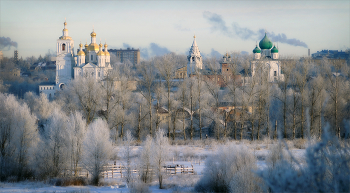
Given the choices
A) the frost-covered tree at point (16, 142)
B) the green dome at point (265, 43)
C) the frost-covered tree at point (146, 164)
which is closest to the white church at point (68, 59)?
the green dome at point (265, 43)

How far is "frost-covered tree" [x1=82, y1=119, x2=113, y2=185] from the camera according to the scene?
46.2 ft

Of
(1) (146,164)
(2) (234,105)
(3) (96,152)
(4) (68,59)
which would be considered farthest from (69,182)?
(4) (68,59)

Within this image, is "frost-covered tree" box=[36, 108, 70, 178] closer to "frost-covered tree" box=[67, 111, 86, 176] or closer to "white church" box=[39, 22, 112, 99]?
"frost-covered tree" box=[67, 111, 86, 176]

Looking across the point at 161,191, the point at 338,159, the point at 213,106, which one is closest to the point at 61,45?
the point at 213,106

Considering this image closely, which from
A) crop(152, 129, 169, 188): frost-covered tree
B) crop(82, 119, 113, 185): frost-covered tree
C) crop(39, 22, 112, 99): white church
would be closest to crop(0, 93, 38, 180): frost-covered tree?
crop(82, 119, 113, 185): frost-covered tree

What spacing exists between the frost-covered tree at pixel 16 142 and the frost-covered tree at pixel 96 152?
9.49ft

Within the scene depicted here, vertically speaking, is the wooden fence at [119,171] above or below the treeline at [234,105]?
below

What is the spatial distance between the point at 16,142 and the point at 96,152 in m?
4.43

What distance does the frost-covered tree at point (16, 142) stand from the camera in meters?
15.2

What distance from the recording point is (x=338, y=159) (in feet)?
18.5

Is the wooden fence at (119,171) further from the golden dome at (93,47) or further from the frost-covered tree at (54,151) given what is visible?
the golden dome at (93,47)

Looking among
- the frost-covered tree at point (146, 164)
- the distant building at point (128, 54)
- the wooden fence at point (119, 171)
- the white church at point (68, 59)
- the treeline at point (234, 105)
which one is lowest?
the wooden fence at point (119, 171)

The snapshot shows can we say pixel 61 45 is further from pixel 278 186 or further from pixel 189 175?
A: pixel 278 186

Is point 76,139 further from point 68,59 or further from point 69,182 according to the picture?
point 68,59
